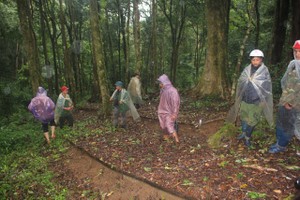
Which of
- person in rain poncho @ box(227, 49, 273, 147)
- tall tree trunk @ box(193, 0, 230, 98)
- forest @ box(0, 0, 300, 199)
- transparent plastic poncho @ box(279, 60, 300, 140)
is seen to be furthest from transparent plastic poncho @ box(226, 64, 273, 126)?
tall tree trunk @ box(193, 0, 230, 98)

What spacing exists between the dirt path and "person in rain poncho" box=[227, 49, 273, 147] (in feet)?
8.27

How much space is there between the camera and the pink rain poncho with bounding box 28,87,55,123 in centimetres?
877

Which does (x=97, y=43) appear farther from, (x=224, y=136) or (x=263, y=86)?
(x=263, y=86)

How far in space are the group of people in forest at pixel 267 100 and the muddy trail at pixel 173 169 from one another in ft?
1.68

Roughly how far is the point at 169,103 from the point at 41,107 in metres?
4.42

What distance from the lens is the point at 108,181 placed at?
237 inches

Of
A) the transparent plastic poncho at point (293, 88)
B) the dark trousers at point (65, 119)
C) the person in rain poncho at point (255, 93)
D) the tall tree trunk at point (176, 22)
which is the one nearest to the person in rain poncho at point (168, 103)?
the person in rain poncho at point (255, 93)

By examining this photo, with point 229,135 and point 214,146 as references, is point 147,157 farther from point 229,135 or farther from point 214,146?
point 229,135

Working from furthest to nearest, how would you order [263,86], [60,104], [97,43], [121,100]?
[97,43] → [60,104] → [121,100] → [263,86]

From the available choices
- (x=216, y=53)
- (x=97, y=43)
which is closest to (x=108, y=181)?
(x=97, y=43)

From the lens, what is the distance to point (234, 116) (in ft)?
20.8

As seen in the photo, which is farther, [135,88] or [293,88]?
[135,88]

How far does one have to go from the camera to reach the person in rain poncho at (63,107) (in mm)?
9915

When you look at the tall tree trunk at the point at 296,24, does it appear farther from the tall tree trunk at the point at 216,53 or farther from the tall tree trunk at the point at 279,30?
the tall tree trunk at the point at 216,53
